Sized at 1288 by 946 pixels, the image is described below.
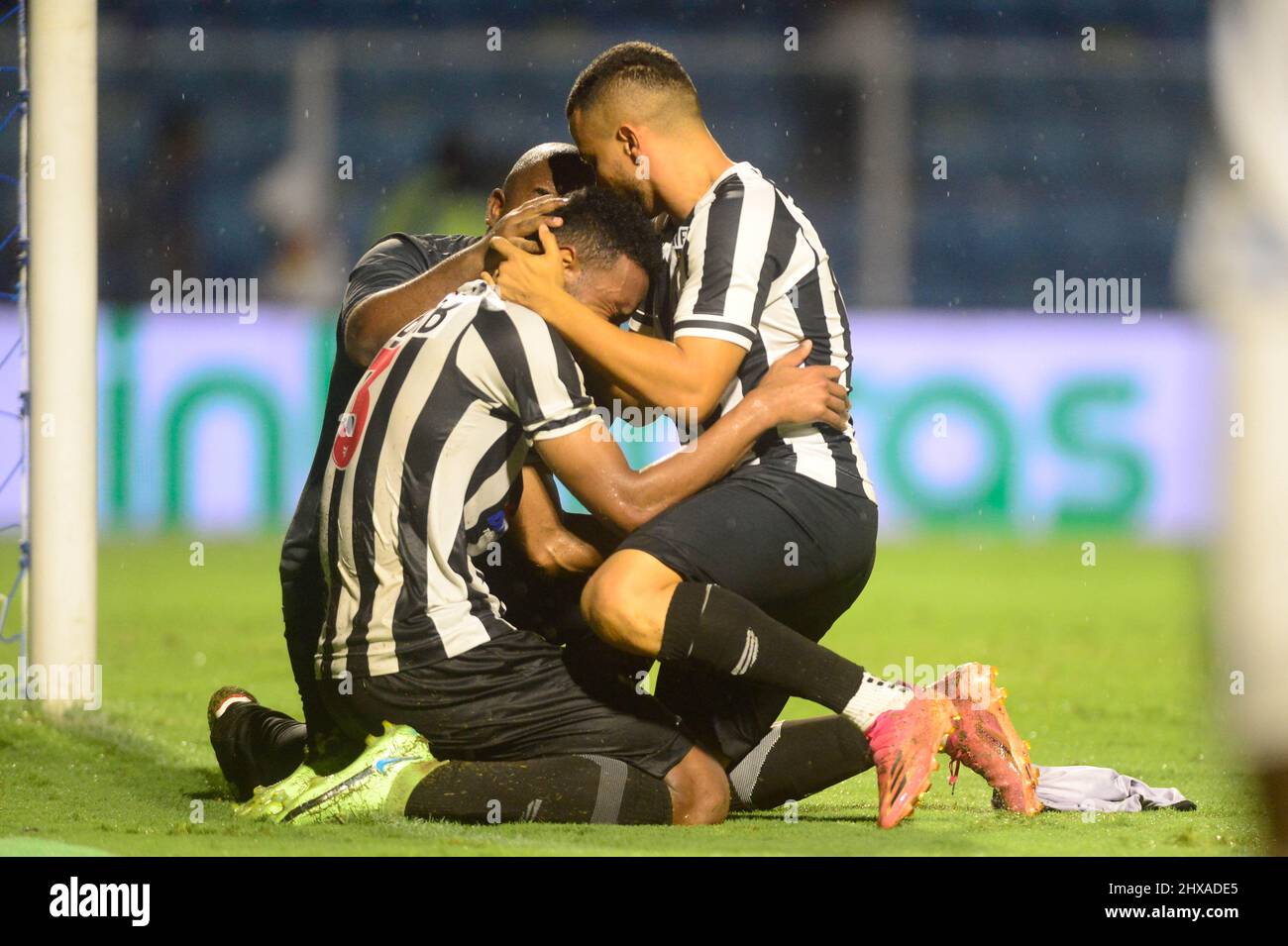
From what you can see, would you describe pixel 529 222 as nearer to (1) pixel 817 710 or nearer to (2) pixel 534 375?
(2) pixel 534 375

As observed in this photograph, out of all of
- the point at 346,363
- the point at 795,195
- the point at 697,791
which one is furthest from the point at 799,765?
the point at 795,195

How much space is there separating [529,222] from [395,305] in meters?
0.40

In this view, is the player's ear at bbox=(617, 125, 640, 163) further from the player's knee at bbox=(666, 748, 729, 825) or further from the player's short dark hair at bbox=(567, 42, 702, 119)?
the player's knee at bbox=(666, 748, 729, 825)

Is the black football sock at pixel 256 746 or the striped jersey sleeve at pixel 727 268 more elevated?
the striped jersey sleeve at pixel 727 268

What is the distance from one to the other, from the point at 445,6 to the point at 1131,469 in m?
5.84

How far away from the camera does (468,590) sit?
333cm

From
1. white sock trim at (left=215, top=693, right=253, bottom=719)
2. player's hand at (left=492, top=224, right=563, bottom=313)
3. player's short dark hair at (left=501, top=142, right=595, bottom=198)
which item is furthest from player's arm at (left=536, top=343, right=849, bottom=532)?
white sock trim at (left=215, top=693, right=253, bottom=719)

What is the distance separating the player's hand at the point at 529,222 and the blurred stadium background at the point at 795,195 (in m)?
4.51

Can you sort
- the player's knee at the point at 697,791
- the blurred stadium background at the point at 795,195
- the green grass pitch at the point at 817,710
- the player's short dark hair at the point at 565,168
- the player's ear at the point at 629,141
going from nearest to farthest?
the green grass pitch at the point at 817,710 < the player's knee at the point at 697,791 < the player's ear at the point at 629,141 < the player's short dark hair at the point at 565,168 < the blurred stadium background at the point at 795,195

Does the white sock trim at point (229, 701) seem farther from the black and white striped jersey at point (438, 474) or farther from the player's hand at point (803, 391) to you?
the player's hand at point (803, 391)

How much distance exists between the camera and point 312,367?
8711 mm

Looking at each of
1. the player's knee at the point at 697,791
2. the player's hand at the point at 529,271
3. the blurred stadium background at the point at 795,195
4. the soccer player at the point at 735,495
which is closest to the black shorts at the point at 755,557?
the soccer player at the point at 735,495

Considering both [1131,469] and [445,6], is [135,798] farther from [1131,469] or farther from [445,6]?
[445,6]

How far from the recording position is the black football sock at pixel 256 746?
3.56 metres
